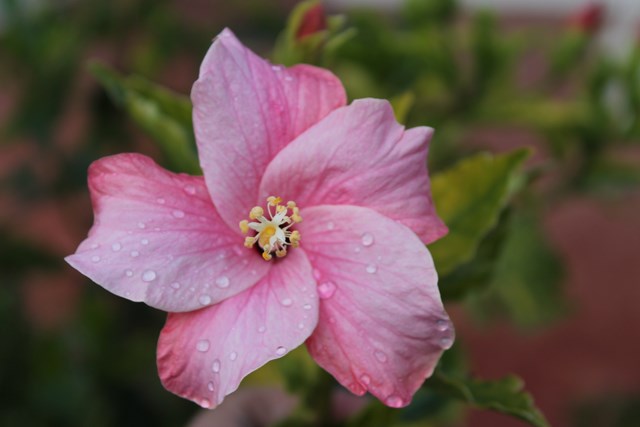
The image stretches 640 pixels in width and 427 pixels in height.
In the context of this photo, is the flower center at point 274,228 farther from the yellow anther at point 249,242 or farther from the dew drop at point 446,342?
the dew drop at point 446,342

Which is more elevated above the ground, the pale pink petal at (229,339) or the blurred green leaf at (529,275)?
the pale pink petal at (229,339)

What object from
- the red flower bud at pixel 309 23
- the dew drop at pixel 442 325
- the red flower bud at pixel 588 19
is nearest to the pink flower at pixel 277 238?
the dew drop at pixel 442 325

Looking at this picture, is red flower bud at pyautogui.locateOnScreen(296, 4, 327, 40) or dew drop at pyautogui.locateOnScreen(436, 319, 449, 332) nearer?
dew drop at pyautogui.locateOnScreen(436, 319, 449, 332)

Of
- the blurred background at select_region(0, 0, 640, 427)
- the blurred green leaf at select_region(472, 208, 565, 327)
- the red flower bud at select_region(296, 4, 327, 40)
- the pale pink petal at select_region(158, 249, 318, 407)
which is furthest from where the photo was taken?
the blurred green leaf at select_region(472, 208, 565, 327)

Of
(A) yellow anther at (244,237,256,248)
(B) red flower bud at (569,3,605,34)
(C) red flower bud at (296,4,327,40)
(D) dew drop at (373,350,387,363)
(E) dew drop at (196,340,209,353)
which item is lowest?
(B) red flower bud at (569,3,605,34)

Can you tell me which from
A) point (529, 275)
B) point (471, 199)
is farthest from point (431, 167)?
point (471, 199)

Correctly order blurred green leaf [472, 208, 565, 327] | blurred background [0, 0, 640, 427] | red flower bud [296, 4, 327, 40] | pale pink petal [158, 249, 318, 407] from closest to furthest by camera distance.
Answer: pale pink petal [158, 249, 318, 407] → red flower bud [296, 4, 327, 40] → blurred background [0, 0, 640, 427] → blurred green leaf [472, 208, 565, 327]

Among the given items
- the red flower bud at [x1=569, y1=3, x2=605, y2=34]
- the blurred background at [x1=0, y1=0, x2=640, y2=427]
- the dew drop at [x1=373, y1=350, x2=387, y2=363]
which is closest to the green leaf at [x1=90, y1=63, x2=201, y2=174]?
the blurred background at [x1=0, y1=0, x2=640, y2=427]

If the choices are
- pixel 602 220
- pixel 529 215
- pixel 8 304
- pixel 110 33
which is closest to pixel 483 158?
pixel 529 215

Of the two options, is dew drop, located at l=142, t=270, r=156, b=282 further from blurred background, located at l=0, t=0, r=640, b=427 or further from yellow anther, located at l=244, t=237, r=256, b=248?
blurred background, located at l=0, t=0, r=640, b=427
